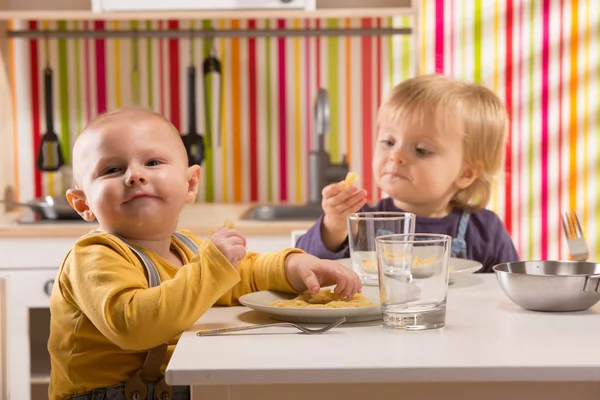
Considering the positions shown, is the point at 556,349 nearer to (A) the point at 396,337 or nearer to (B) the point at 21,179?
(A) the point at 396,337

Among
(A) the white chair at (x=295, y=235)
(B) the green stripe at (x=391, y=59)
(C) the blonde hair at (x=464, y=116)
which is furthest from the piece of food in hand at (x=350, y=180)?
(B) the green stripe at (x=391, y=59)

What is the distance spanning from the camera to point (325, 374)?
0.85 m

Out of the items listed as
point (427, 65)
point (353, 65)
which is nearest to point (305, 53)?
point (353, 65)

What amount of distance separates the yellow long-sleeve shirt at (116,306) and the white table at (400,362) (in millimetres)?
46

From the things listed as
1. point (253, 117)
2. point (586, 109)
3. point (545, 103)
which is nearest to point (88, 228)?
point (253, 117)

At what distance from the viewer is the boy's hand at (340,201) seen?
170cm

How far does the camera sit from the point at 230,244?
112 cm

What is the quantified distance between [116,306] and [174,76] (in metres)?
2.19

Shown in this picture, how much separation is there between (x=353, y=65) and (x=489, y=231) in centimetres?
135

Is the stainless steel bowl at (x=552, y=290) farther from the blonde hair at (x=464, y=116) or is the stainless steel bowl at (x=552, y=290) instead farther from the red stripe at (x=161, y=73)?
the red stripe at (x=161, y=73)

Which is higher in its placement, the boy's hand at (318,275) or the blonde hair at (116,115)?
the blonde hair at (116,115)

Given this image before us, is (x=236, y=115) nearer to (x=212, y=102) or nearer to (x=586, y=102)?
(x=212, y=102)

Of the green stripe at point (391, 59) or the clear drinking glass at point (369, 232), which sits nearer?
the clear drinking glass at point (369, 232)

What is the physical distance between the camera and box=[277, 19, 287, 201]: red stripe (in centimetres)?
316
